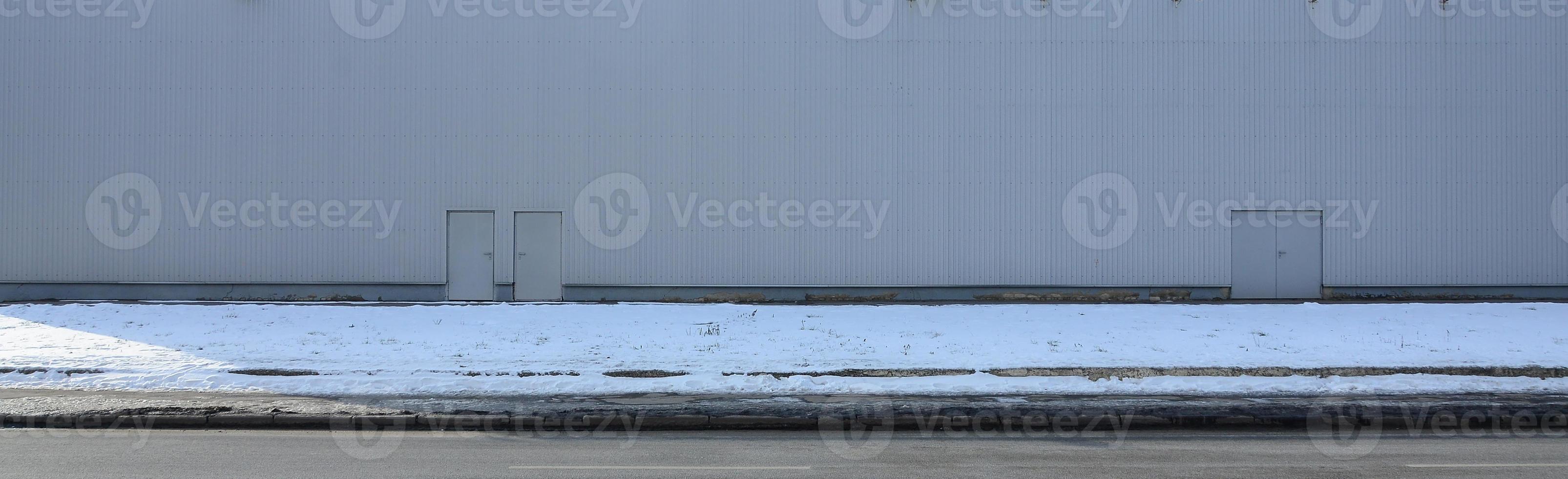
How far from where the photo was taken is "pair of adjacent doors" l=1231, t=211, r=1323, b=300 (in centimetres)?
1759

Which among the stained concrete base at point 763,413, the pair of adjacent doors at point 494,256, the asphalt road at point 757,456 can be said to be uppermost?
the pair of adjacent doors at point 494,256

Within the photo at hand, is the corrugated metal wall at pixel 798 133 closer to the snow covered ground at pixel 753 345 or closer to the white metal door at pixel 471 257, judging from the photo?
the white metal door at pixel 471 257

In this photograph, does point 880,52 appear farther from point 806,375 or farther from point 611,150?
point 806,375

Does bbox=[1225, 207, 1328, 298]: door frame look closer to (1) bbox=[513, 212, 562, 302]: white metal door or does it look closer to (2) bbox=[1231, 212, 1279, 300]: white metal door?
(2) bbox=[1231, 212, 1279, 300]: white metal door

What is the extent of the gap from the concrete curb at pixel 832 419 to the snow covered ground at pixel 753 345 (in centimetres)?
98

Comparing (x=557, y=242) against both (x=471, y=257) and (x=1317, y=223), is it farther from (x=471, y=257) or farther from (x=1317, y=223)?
(x=1317, y=223)

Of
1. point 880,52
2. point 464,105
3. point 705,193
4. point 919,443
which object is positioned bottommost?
point 919,443

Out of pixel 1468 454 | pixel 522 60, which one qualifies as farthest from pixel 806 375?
pixel 522 60

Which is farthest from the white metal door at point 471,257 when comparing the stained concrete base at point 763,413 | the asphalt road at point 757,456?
the asphalt road at point 757,456

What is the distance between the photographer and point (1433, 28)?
689 inches

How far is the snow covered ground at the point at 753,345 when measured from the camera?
952cm

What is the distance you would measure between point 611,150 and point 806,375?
8.49 metres

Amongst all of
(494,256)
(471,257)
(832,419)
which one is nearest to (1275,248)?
(832,419)

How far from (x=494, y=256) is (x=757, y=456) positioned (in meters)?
11.9
